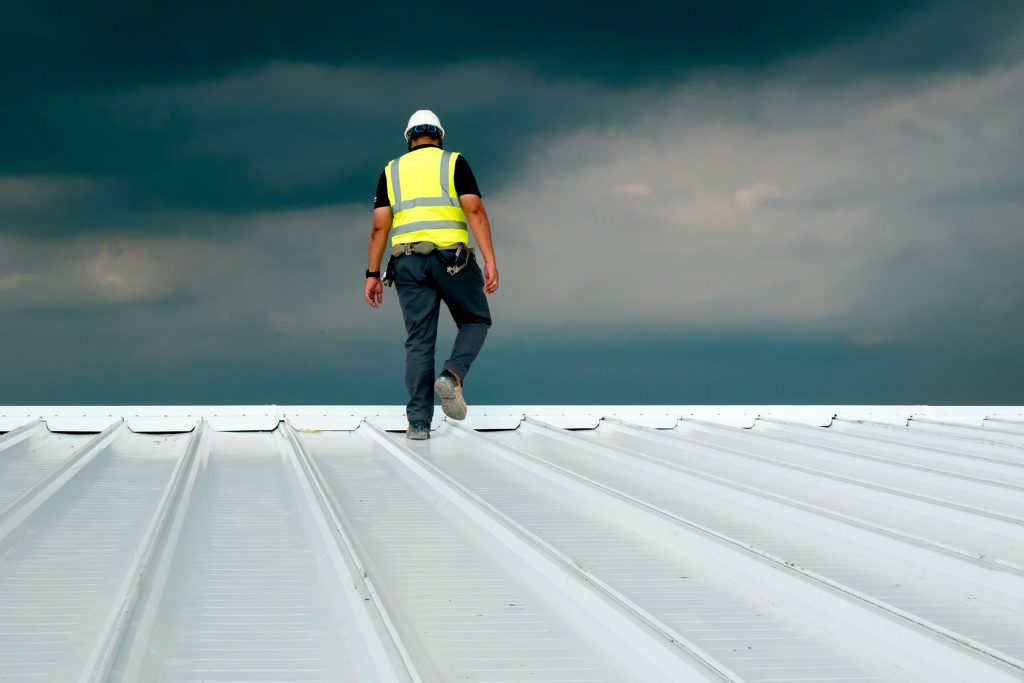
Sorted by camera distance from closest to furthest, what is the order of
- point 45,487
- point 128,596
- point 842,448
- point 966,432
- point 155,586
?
point 128,596, point 155,586, point 45,487, point 842,448, point 966,432

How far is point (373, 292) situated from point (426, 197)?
0.75m

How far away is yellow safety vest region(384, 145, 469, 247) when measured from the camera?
5.07 meters

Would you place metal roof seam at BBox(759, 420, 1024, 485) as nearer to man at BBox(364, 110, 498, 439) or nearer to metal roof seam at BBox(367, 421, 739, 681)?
man at BBox(364, 110, 498, 439)

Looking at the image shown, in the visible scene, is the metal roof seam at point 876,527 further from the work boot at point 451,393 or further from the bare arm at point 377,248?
the bare arm at point 377,248

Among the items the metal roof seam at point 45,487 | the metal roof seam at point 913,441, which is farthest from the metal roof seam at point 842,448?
the metal roof seam at point 45,487

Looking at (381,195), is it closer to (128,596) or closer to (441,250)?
(441,250)

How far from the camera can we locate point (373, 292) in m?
5.51

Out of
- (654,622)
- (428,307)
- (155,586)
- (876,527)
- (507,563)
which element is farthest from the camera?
(428,307)

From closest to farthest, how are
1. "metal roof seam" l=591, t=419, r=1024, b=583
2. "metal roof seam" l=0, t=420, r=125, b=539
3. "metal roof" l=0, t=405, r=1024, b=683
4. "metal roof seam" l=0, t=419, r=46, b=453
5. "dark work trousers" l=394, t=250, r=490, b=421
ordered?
"metal roof" l=0, t=405, r=1024, b=683
"metal roof seam" l=591, t=419, r=1024, b=583
"metal roof seam" l=0, t=420, r=125, b=539
"metal roof seam" l=0, t=419, r=46, b=453
"dark work trousers" l=394, t=250, r=490, b=421

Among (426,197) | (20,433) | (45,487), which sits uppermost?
(426,197)

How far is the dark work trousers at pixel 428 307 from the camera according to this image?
17.0 feet

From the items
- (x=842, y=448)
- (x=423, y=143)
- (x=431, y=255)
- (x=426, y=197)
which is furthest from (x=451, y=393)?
(x=842, y=448)

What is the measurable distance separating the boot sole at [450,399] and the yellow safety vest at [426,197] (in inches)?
31.6

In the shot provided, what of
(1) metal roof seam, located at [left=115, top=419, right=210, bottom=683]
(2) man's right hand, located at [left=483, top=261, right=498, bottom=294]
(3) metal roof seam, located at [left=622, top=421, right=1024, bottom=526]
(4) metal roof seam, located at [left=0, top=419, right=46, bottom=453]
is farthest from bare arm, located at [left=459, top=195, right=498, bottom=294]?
(4) metal roof seam, located at [left=0, top=419, right=46, bottom=453]
